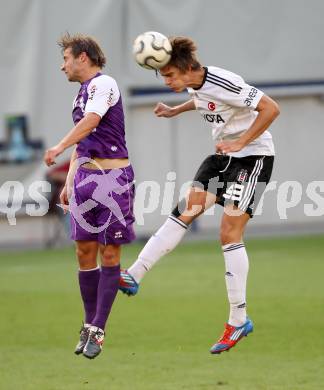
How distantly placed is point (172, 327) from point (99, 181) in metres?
3.46

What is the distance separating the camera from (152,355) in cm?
996

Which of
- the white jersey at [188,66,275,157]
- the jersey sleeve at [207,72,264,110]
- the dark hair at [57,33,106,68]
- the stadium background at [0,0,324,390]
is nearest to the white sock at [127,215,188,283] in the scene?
the white jersey at [188,66,275,157]

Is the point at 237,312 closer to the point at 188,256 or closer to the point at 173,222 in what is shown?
the point at 173,222

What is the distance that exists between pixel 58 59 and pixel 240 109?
9.04m

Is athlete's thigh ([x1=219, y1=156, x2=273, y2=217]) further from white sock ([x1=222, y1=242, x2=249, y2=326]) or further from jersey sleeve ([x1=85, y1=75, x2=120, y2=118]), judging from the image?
jersey sleeve ([x1=85, y1=75, x2=120, y2=118])

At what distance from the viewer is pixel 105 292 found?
8250 millimetres

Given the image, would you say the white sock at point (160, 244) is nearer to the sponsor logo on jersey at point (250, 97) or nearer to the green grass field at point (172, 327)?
the green grass field at point (172, 327)

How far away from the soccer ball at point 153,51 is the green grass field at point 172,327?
2.48 metres

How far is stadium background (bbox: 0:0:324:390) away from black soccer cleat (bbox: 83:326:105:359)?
10.1ft

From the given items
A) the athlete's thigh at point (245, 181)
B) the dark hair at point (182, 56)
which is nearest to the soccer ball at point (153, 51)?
the dark hair at point (182, 56)

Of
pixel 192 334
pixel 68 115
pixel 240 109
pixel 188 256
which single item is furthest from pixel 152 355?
pixel 68 115

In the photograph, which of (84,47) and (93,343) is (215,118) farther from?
(93,343)

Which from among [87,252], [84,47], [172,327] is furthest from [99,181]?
[172,327]

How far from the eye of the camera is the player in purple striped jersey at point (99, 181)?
320 inches
